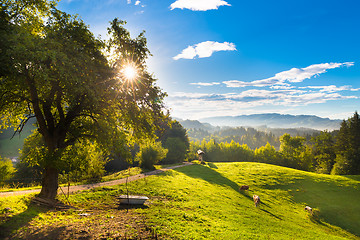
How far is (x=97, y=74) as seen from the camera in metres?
14.8

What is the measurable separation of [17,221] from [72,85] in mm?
8700

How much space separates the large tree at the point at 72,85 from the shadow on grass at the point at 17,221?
3.03 metres

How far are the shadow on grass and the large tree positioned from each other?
303cm

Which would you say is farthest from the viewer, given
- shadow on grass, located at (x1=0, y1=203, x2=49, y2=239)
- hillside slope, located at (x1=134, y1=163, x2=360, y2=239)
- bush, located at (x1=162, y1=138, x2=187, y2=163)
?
bush, located at (x1=162, y1=138, x2=187, y2=163)

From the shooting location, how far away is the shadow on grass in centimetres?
837

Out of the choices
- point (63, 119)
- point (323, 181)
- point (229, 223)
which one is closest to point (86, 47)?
point (63, 119)

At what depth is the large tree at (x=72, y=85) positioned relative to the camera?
11.1 metres

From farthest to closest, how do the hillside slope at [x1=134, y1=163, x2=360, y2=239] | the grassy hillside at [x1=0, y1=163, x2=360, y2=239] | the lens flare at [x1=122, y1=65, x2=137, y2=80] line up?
the lens flare at [x1=122, y1=65, x2=137, y2=80]
the hillside slope at [x1=134, y1=163, x2=360, y2=239]
the grassy hillside at [x1=0, y1=163, x2=360, y2=239]

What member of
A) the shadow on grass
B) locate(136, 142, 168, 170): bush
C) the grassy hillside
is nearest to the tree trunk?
the grassy hillside

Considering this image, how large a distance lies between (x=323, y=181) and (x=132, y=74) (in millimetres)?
48396

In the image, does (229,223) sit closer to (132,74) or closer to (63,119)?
(132,74)

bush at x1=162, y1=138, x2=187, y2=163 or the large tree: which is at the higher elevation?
the large tree

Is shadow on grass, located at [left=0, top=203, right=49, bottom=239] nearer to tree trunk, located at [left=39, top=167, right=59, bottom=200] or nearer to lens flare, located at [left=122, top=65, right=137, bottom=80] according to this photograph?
tree trunk, located at [left=39, top=167, right=59, bottom=200]

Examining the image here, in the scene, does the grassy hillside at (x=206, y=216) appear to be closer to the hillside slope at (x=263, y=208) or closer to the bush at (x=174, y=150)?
the hillside slope at (x=263, y=208)
